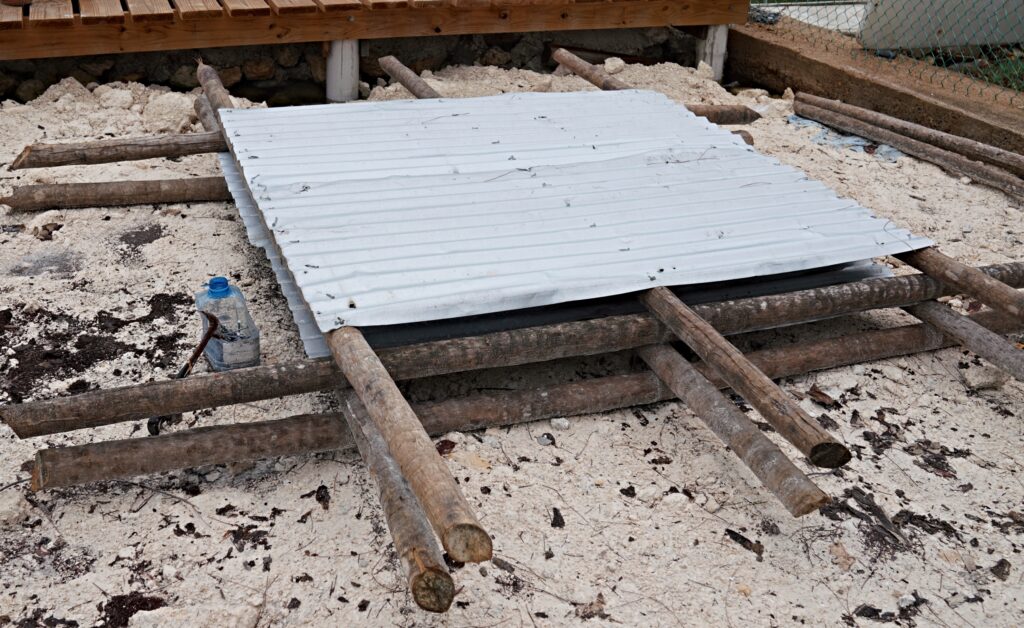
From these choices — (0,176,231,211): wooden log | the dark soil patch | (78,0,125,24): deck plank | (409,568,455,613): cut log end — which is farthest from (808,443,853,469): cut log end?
(78,0,125,24): deck plank

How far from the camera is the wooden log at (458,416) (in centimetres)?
266

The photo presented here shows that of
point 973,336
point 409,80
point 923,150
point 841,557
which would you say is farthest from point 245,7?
point 841,557

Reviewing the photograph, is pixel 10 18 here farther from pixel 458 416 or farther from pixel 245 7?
pixel 458 416

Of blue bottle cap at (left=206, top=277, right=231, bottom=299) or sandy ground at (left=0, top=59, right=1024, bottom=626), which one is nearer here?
sandy ground at (left=0, top=59, right=1024, bottom=626)

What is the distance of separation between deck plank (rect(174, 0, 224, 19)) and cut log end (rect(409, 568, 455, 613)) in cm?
441

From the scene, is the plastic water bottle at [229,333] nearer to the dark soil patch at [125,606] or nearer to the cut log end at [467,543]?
the dark soil patch at [125,606]

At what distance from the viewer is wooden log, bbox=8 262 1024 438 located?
8.71 ft

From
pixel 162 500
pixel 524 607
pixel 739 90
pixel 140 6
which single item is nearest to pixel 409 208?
pixel 162 500

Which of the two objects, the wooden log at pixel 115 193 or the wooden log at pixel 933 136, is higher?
the wooden log at pixel 933 136

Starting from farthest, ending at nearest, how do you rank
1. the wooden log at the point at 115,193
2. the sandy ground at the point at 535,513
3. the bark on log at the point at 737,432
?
Answer: the wooden log at the point at 115,193
the bark on log at the point at 737,432
the sandy ground at the point at 535,513

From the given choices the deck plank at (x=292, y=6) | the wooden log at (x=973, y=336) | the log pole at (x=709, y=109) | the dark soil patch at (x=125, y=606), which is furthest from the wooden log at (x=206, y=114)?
the wooden log at (x=973, y=336)

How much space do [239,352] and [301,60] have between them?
3685 mm

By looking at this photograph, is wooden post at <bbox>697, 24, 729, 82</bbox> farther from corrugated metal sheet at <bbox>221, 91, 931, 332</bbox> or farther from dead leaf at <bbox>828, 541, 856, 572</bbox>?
dead leaf at <bbox>828, 541, 856, 572</bbox>

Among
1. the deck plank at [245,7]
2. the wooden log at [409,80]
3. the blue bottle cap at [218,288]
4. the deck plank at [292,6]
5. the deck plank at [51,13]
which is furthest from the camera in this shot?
the deck plank at [292,6]
